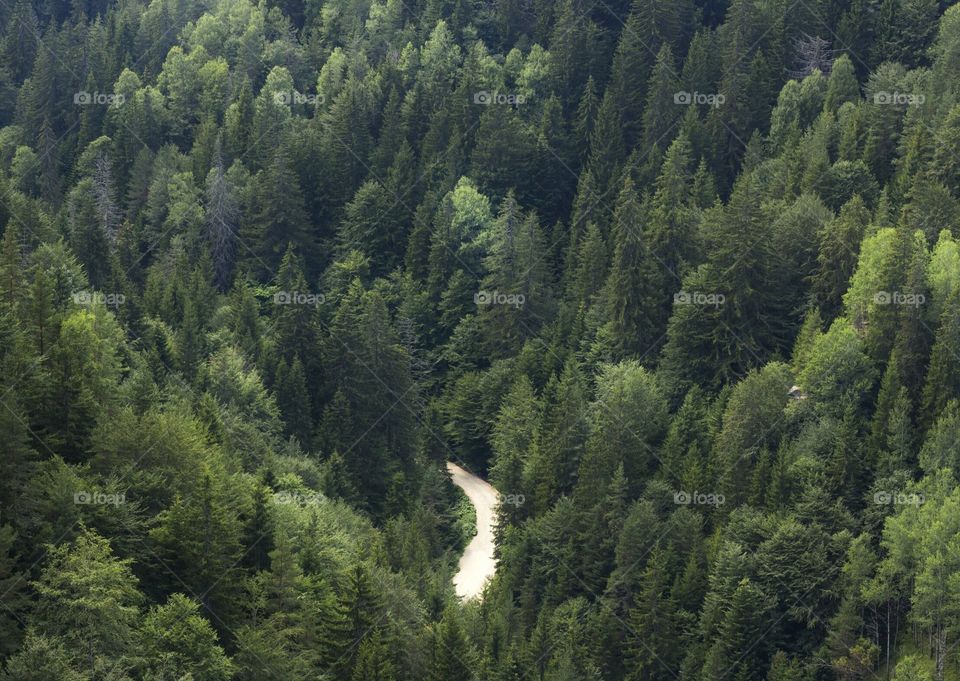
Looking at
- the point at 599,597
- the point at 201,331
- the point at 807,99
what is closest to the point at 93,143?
the point at 201,331

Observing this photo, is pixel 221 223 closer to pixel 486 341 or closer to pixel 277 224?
pixel 277 224

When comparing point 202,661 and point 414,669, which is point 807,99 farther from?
point 202,661

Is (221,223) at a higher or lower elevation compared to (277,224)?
lower

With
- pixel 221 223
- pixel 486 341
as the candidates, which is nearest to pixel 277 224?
pixel 221 223

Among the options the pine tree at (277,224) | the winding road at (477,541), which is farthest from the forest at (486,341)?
the winding road at (477,541)

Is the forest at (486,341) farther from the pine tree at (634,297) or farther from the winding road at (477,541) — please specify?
the winding road at (477,541)

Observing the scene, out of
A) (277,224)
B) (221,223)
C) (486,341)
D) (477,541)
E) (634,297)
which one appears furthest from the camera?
(277,224)
